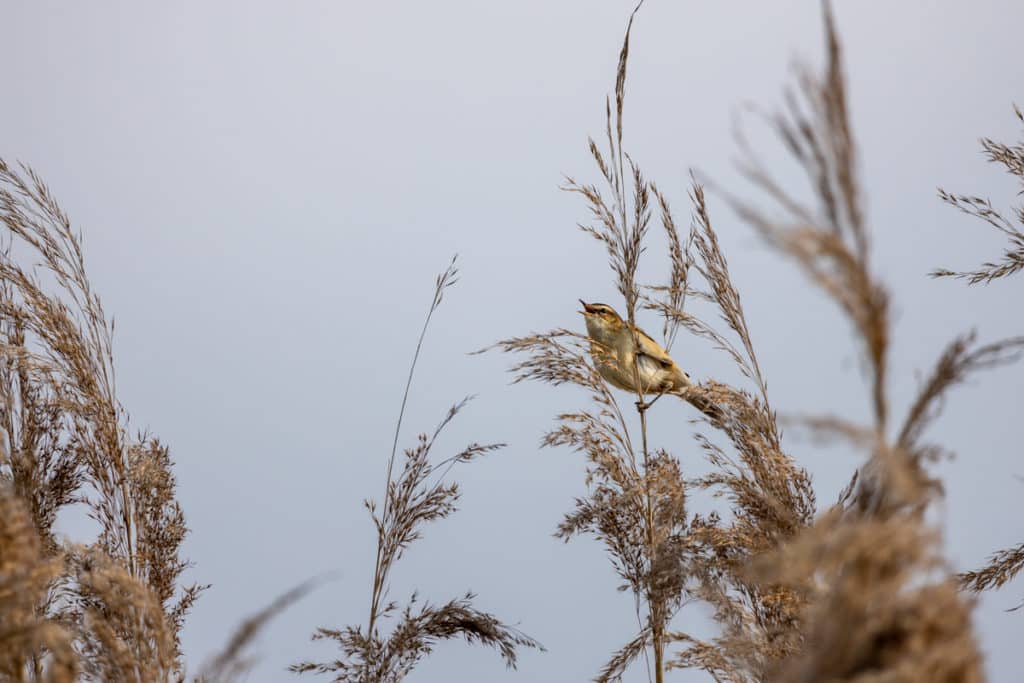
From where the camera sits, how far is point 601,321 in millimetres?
6078

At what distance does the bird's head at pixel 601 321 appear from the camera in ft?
19.8

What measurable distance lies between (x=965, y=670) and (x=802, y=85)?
656 mm

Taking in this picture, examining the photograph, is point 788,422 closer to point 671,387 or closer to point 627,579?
point 627,579

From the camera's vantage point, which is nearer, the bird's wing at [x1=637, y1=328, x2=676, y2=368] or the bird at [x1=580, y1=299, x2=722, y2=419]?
the bird at [x1=580, y1=299, x2=722, y2=419]

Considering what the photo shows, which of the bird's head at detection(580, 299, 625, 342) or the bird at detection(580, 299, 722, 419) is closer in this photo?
the bird at detection(580, 299, 722, 419)

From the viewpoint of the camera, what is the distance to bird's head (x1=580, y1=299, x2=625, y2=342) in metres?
6.02

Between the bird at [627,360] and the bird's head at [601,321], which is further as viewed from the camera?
the bird's head at [601,321]

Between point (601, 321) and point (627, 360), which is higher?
point (601, 321)

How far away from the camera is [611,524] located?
4535 millimetres

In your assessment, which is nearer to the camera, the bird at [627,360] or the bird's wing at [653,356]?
the bird at [627,360]

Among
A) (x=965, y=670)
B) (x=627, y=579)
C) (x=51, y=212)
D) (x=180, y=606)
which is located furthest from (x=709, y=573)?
(x=51, y=212)

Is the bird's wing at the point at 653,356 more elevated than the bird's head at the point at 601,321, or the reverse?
the bird's head at the point at 601,321

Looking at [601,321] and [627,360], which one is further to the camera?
[601,321]

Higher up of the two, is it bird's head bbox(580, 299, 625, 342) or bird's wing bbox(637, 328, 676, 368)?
bird's head bbox(580, 299, 625, 342)
